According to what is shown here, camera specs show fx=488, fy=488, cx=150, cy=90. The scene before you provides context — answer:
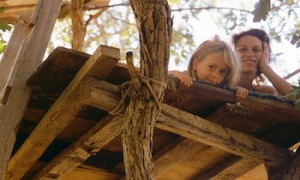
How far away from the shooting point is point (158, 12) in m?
2.52

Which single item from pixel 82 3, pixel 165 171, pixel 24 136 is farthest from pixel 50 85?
pixel 82 3

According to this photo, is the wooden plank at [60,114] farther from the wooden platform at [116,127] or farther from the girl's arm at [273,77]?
the girl's arm at [273,77]

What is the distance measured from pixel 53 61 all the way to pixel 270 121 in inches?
69.8

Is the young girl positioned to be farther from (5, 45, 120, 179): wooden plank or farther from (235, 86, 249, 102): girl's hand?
(5, 45, 120, 179): wooden plank

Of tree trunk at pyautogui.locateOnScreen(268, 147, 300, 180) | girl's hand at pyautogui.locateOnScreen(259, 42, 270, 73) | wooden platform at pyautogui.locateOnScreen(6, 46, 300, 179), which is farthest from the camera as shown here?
girl's hand at pyautogui.locateOnScreen(259, 42, 270, 73)

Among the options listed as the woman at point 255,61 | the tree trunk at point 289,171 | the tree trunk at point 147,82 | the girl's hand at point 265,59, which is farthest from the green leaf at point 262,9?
the tree trunk at point 147,82

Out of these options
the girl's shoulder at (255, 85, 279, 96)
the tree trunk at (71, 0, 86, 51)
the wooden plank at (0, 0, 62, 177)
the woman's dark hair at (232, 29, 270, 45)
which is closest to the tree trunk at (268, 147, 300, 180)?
the girl's shoulder at (255, 85, 279, 96)

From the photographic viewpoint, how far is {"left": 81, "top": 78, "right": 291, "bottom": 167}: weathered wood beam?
2898 millimetres

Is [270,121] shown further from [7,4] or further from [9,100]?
[7,4]

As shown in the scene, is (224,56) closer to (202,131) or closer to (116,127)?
(202,131)

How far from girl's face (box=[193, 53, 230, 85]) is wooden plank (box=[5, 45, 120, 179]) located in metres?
1.67

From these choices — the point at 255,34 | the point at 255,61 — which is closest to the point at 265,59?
the point at 255,61

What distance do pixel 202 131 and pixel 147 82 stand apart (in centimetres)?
99

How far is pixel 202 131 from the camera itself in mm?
3400
